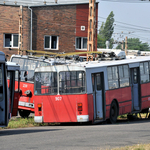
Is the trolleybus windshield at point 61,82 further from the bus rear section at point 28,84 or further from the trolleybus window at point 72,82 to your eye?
the bus rear section at point 28,84

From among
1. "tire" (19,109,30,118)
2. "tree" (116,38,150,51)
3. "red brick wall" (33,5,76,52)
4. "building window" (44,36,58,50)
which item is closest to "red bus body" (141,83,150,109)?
"tire" (19,109,30,118)

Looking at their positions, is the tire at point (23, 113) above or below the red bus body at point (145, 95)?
below

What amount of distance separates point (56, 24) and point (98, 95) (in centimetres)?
2355

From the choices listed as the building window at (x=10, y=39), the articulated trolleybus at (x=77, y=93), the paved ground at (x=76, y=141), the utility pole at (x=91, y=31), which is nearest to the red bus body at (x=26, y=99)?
the articulated trolleybus at (x=77, y=93)

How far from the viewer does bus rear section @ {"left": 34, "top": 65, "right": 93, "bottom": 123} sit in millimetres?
15492

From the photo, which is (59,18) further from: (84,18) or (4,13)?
(4,13)

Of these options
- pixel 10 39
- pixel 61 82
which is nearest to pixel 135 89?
pixel 61 82

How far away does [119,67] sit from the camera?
17.9 m

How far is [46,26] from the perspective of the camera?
38500 mm

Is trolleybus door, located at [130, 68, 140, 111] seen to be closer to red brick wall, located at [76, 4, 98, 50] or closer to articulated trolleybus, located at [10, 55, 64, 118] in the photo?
articulated trolleybus, located at [10, 55, 64, 118]

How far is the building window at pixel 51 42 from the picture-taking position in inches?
1534

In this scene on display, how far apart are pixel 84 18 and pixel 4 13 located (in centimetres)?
849

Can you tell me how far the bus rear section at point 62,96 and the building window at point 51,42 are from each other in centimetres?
2304

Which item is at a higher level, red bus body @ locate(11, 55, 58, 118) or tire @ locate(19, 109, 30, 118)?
red bus body @ locate(11, 55, 58, 118)
